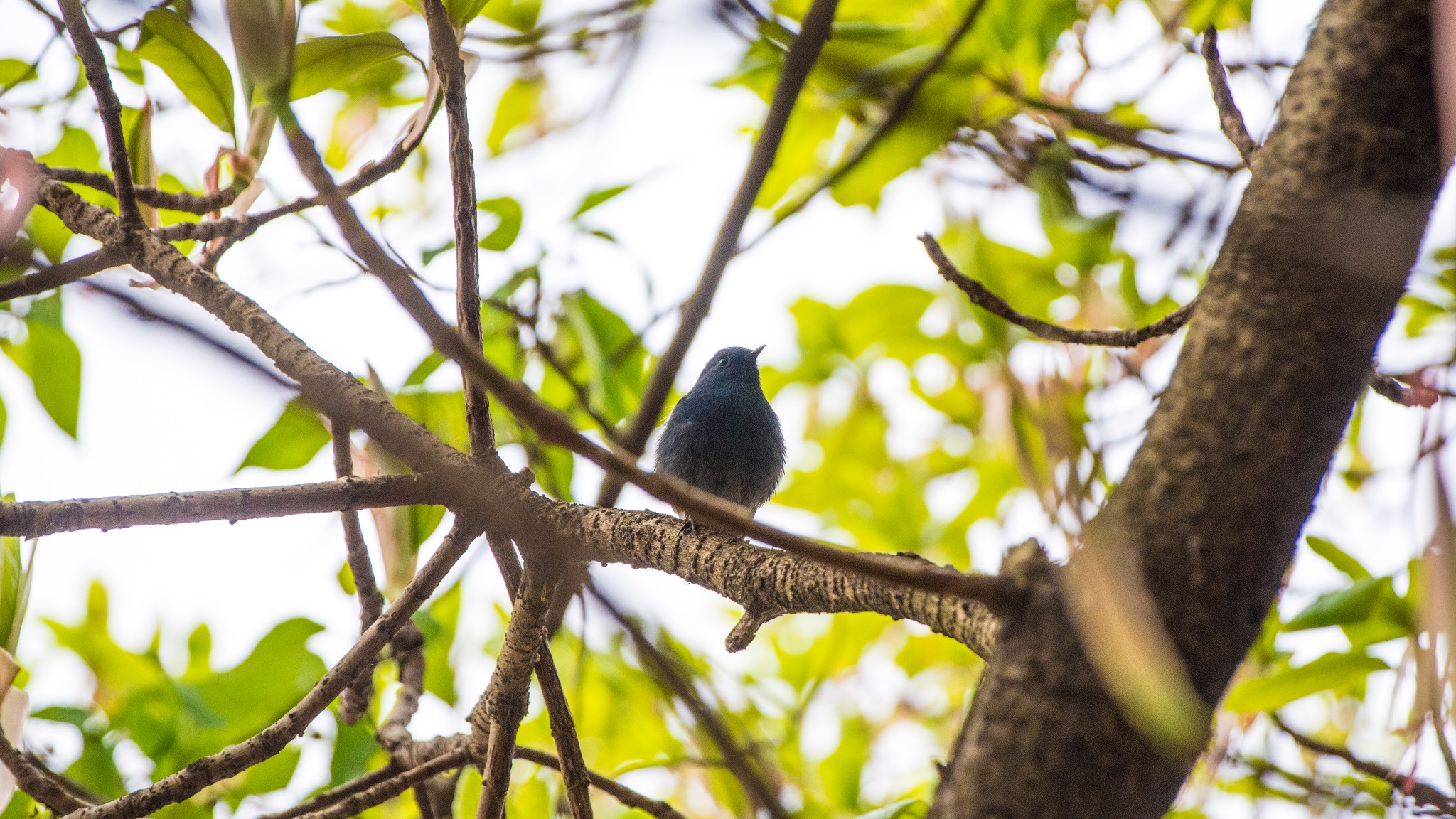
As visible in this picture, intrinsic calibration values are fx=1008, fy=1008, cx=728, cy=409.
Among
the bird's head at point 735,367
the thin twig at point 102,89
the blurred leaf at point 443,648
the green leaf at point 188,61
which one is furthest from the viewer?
the bird's head at point 735,367

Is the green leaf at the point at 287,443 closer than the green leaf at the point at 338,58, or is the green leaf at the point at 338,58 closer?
the green leaf at the point at 338,58

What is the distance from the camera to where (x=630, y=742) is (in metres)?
3.44

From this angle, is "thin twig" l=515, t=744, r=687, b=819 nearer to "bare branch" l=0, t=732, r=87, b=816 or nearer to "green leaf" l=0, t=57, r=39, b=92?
"bare branch" l=0, t=732, r=87, b=816

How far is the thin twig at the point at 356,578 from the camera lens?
86.9 inches

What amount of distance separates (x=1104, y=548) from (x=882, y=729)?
Answer: 3945 mm

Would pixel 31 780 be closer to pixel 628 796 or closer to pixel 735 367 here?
pixel 628 796

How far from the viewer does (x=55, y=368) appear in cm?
253

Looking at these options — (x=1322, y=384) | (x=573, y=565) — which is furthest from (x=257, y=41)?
(x=1322, y=384)

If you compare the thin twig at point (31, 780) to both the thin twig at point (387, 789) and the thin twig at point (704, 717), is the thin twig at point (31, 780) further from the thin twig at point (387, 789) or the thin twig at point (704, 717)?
the thin twig at point (704, 717)

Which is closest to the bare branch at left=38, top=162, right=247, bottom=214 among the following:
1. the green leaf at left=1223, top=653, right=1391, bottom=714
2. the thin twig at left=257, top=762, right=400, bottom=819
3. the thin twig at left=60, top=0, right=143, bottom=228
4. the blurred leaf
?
the thin twig at left=60, top=0, right=143, bottom=228

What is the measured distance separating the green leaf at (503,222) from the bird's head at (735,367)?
6.04 ft

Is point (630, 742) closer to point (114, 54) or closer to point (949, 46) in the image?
point (114, 54)

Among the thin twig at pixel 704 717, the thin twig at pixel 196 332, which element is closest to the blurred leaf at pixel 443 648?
the thin twig at pixel 704 717

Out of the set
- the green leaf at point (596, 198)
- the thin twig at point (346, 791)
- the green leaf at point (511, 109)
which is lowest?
the thin twig at point (346, 791)
